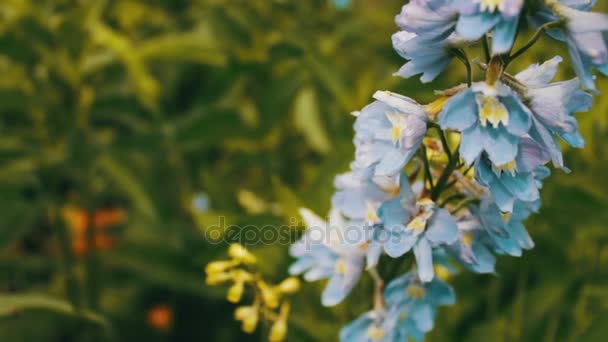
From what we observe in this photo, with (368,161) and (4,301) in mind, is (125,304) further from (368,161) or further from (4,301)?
(368,161)

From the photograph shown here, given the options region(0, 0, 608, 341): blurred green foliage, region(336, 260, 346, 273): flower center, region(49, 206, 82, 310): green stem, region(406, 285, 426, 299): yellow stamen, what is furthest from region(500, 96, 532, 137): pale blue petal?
region(49, 206, 82, 310): green stem

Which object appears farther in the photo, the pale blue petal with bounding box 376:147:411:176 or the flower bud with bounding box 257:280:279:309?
the flower bud with bounding box 257:280:279:309

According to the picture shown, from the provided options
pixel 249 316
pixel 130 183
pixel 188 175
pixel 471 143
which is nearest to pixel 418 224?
pixel 471 143

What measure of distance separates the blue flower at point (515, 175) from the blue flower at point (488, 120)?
47 millimetres

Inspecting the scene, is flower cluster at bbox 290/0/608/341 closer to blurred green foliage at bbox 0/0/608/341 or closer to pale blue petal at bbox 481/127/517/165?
pale blue petal at bbox 481/127/517/165

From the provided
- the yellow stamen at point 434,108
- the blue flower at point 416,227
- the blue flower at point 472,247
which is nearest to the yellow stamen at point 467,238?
the blue flower at point 472,247

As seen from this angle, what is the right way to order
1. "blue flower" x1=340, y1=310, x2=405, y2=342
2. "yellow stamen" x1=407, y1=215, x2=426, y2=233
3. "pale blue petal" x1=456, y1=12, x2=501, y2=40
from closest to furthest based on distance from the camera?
"pale blue petal" x1=456, y1=12, x2=501, y2=40 → "yellow stamen" x1=407, y1=215, x2=426, y2=233 → "blue flower" x1=340, y1=310, x2=405, y2=342

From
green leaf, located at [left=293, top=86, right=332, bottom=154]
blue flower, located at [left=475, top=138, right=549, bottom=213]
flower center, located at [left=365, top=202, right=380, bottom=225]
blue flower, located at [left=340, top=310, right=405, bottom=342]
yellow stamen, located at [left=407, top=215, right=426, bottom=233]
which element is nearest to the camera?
blue flower, located at [left=475, top=138, right=549, bottom=213]

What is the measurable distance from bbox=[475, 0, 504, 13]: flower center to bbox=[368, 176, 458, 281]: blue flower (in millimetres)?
382

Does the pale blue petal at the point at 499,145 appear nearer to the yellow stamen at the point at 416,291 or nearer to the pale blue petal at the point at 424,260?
the pale blue petal at the point at 424,260

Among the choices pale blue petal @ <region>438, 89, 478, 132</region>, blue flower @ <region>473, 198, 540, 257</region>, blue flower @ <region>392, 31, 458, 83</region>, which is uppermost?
blue flower @ <region>392, 31, 458, 83</region>

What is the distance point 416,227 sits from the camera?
137 centimetres

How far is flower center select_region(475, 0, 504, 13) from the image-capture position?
1.14m

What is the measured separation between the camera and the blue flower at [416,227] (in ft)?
4.44
